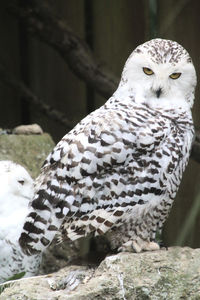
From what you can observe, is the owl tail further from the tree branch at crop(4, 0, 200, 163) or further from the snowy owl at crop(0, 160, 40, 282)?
the tree branch at crop(4, 0, 200, 163)

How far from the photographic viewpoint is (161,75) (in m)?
2.62

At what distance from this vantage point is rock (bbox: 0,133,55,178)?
3.68 meters

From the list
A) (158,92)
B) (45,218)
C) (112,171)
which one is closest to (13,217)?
(45,218)

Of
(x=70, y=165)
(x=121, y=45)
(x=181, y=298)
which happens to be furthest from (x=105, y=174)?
(x=121, y=45)

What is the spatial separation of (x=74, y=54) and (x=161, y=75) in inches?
62.0

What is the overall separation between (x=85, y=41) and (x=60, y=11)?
1.01 feet

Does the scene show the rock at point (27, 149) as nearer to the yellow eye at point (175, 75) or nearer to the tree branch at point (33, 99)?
the tree branch at point (33, 99)

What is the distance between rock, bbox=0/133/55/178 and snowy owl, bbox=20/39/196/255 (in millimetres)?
1053

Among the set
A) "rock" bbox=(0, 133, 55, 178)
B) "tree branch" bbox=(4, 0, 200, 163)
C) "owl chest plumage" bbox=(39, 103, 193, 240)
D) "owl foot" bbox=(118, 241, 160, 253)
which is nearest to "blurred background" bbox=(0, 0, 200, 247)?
"tree branch" bbox=(4, 0, 200, 163)

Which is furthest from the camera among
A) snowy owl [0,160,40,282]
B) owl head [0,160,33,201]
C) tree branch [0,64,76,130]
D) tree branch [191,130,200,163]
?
tree branch [0,64,76,130]

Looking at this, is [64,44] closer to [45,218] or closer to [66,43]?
[66,43]

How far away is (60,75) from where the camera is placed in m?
4.50

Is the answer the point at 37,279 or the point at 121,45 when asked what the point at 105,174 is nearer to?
the point at 37,279

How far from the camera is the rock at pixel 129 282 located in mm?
2221
